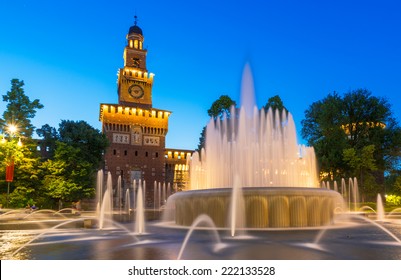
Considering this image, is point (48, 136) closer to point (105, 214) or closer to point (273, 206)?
point (105, 214)

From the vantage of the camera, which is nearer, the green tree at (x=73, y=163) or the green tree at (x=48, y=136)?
the green tree at (x=73, y=163)

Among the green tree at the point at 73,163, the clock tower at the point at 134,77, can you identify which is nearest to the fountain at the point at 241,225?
the green tree at the point at 73,163

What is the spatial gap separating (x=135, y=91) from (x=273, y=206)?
5162 centimetres

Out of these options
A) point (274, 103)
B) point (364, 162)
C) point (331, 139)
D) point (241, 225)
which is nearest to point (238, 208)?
point (241, 225)

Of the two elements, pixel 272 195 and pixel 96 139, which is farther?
pixel 96 139

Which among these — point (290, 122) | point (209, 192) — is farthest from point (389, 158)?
point (209, 192)

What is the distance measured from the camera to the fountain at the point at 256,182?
11562 mm

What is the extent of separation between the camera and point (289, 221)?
38.2 feet

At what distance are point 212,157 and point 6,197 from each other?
1494 centimetres

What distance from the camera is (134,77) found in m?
60.0

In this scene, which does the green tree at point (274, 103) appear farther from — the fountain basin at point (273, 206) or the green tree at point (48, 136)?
the fountain basin at point (273, 206)

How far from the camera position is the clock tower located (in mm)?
59228
